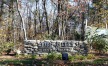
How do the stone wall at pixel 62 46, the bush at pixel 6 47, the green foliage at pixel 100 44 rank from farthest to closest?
the bush at pixel 6 47 < the green foliage at pixel 100 44 < the stone wall at pixel 62 46

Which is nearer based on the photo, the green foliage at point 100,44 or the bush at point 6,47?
the green foliage at point 100,44

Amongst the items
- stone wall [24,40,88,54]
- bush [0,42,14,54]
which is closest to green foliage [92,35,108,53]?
stone wall [24,40,88,54]

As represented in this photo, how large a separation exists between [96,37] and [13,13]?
1512 cm

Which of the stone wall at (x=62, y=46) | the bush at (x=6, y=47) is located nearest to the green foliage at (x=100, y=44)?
the stone wall at (x=62, y=46)

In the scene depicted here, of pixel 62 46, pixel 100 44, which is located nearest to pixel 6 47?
pixel 62 46

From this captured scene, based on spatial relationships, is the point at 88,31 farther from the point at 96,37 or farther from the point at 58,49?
the point at 58,49

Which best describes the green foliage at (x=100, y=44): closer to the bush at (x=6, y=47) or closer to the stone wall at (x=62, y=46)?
the stone wall at (x=62, y=46)

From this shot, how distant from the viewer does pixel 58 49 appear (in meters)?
15.5

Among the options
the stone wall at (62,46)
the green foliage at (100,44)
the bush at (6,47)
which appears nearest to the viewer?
the stone wall at (62,46)

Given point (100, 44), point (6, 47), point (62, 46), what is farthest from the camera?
point (6, 47)

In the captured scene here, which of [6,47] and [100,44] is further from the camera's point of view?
[6,47]

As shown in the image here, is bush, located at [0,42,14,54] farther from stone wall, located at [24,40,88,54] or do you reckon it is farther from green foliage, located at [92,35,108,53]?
green foliage, located at [92,35,108,53]

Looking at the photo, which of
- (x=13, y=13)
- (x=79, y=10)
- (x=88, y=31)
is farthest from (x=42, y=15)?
(x=88, y=31)

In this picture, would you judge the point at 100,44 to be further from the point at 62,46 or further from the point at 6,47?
the point at 6,47
